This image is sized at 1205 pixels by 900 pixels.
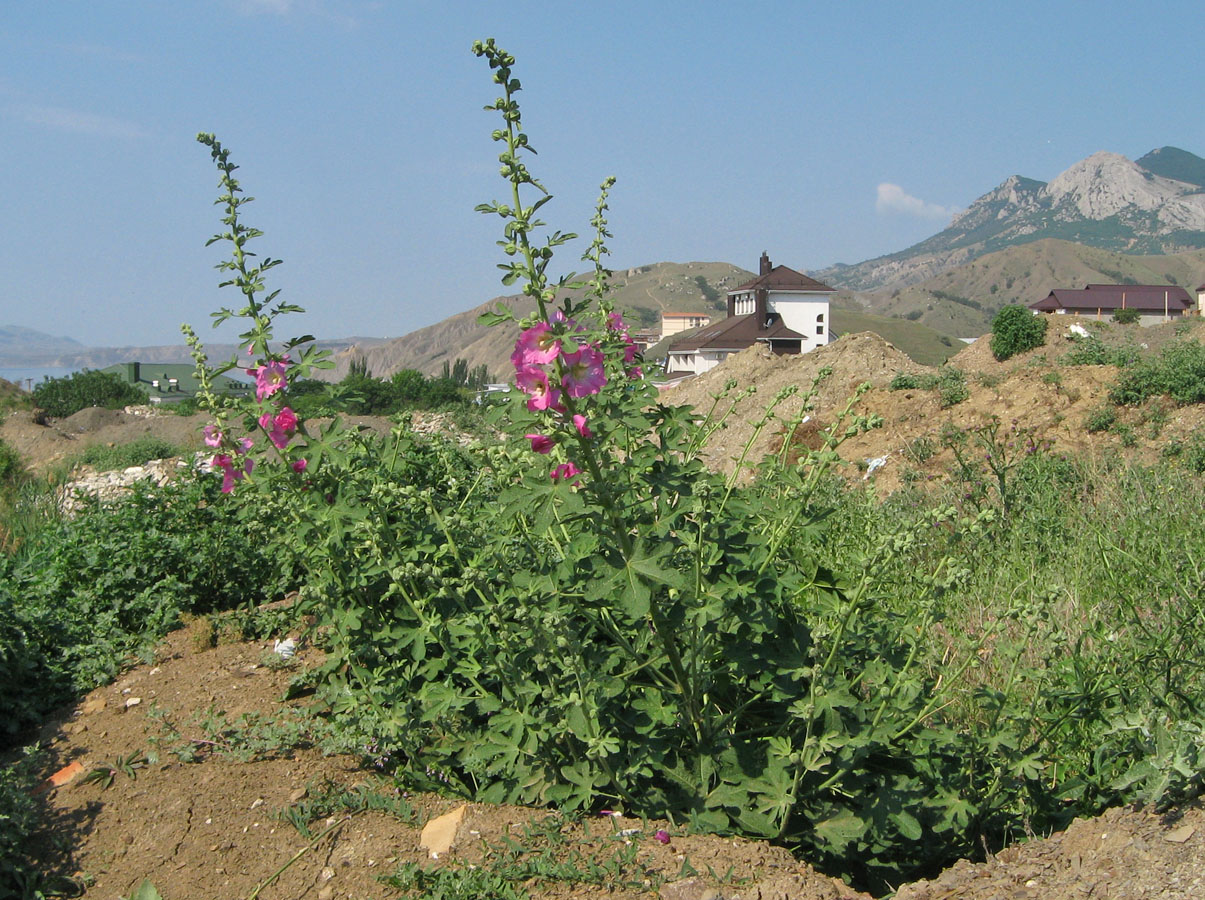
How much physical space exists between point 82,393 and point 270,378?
26153 mm

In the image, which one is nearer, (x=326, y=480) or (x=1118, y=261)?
(x=326, y=480)

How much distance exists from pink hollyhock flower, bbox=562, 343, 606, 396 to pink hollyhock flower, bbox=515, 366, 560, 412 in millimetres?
42

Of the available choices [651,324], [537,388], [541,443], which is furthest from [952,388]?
[651,324]

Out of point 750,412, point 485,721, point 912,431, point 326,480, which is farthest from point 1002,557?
point 750,412

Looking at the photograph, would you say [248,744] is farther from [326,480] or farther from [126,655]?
[126,655]

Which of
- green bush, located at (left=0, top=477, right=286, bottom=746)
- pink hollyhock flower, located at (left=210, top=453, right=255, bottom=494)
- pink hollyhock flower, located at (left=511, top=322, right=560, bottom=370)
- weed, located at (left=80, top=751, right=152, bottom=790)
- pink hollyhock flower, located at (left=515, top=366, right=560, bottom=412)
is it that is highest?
pink hollyhock flower, located at (left=511, top=322, right=560, bottom=370)

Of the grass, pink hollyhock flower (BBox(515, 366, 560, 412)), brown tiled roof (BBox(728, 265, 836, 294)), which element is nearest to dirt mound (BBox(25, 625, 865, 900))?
pink hollyhock flower (BBox(515, 366, 560, 412))

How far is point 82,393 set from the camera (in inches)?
999

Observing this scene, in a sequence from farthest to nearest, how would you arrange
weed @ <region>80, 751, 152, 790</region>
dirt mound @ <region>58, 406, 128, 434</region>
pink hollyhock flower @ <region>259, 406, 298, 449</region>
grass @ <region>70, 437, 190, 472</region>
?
dirt mound @ <region>58, 406, 128, 434</region>, grass @ <region>70, 437, 190, 472</region>, pink hollyhock flower @ <region>259, 406, 298, 449</region>, weed @ <region>80, 751, 152, 790</region>

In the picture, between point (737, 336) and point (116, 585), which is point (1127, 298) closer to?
point (737, 336)

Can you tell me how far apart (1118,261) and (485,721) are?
8575 inches

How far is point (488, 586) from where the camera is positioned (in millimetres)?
2789

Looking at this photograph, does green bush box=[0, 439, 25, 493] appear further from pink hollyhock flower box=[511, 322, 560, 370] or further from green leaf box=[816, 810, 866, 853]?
green leaf box=[816, 810, 866, 853]

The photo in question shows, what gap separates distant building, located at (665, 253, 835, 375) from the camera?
146 ft
